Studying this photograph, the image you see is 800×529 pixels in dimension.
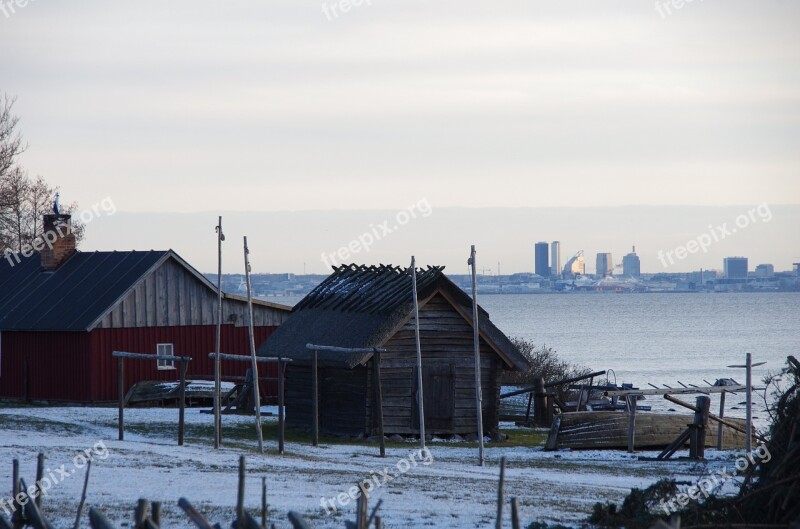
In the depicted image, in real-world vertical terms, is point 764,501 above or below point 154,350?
below

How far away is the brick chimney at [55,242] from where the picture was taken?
1720 inches

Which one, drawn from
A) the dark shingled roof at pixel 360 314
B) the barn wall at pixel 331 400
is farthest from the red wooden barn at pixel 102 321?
the barn wall at pixel 331 400

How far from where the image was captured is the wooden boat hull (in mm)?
30375

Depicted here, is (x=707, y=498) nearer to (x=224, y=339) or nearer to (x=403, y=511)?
(x=403, y=511)

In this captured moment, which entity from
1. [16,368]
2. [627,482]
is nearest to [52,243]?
[16,368]

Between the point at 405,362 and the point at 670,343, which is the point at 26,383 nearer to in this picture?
the point at 405,362

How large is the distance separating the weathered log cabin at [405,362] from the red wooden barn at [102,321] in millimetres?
8505

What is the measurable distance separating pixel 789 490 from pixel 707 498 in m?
1.77

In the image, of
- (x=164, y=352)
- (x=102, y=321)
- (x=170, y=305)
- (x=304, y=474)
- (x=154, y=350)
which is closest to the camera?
(x=304, y=474)

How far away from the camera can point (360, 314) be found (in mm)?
33844

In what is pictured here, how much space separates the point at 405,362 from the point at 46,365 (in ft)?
49.4
